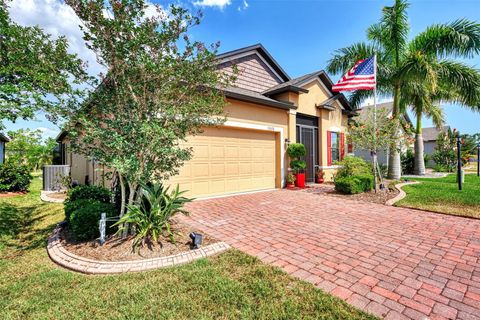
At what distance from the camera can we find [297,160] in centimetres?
1100

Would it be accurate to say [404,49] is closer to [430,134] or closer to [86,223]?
[86,223]

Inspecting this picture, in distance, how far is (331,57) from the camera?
14.4m

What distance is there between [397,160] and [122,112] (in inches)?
575

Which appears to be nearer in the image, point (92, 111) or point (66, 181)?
point (92, 111)

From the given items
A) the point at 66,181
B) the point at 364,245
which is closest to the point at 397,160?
the point at 364,245

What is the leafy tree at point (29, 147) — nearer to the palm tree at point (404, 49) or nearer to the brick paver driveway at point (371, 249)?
the brick paver driveway at point (371, 249)

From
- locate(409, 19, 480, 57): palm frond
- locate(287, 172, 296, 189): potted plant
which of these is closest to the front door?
locate(287, 172, 296, 189): potted plant

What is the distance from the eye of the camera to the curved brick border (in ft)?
11.2

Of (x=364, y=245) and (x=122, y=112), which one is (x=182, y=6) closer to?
(x=122, y=112)

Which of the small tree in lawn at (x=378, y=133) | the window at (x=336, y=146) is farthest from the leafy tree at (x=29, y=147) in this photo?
the small tree in lawn at (x=378, y=133)

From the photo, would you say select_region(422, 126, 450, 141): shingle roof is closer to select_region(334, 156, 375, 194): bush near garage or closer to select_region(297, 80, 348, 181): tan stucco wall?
select_region(297, 80, 348, 181): tan stucco wall

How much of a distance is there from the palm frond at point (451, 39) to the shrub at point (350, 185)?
897 cm

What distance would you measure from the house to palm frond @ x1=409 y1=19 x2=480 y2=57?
15.6 ft

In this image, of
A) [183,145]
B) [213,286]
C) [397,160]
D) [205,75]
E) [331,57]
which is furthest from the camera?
[331,57]
